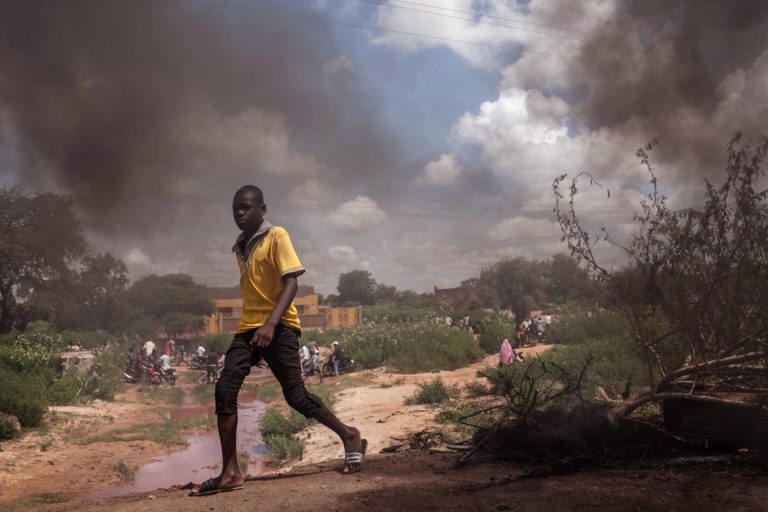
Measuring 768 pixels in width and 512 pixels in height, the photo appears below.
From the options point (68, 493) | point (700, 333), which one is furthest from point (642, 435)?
point (68, 493)

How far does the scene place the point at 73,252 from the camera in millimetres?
18625

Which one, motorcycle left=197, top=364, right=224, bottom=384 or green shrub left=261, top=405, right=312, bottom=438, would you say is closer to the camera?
green shrub left=261, top=405, right=312, bottom=438

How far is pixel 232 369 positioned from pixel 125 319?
22511mm

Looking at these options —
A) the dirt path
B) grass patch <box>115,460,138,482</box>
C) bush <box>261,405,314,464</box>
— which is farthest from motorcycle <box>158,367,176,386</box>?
grass patch <box>115,460,138,482</box>

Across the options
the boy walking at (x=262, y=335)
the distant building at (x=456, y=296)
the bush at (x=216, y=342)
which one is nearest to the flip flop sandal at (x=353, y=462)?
the boy walking at (x=262, y=335)

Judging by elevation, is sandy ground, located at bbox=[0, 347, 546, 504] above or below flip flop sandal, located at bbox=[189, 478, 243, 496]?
below

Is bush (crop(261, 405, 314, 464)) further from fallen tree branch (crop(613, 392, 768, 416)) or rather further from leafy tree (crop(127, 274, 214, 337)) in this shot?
leafy tree (crop(127, 274, 214, 337))

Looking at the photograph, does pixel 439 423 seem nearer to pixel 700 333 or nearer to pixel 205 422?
pixel 700 333

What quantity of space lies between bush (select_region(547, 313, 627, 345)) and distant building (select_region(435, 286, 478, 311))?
1794 centimetres

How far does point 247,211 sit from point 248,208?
19mm

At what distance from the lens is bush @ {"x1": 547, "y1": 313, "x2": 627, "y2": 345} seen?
15.9 meters

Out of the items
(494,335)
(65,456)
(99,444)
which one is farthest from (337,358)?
(65,456)

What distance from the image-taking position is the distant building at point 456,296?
39.5 m

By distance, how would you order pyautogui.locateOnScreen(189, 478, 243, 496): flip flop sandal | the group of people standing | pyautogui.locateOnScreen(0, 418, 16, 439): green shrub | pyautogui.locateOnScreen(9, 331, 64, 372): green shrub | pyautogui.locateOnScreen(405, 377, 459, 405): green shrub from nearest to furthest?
pyautogui.locateOnScreen(189, 478, 243, 496): flip flop sandal, pyautogui.locateOnScreen(0, 418, 16, 439): green shrub, pyautogui.locateOnScreen(405, 377, 459, 405): green shrub, pyautogui.locateOnScreen(9, 331, 64, 372): green shrub, the group of people standing
